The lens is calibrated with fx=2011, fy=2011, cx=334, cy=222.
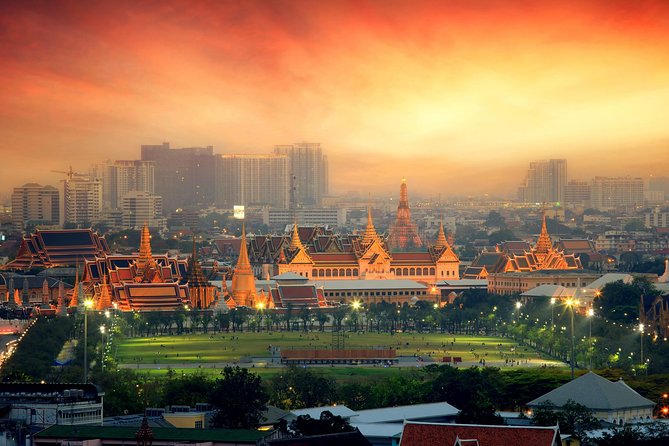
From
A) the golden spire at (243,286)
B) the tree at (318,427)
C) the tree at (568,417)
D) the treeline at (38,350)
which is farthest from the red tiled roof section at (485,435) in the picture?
the golden spire at (243,286)

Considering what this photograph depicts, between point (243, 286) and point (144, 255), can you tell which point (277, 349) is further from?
point (144, 255)

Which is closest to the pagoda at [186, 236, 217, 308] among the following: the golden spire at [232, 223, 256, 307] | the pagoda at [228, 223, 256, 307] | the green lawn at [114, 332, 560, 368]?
the pagoda at [228, 223, 256, 307]

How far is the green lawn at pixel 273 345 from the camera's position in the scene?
253 feet

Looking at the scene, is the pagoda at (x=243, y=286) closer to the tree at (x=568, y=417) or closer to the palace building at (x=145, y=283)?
the palace building at (x=145, y=283)

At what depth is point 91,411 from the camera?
1736 inches

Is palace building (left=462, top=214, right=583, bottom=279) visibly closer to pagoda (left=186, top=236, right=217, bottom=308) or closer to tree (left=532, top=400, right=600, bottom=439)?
pagoda (left=186, top=236, right=217, bottom=308)

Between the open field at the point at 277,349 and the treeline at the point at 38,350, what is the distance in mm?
2442

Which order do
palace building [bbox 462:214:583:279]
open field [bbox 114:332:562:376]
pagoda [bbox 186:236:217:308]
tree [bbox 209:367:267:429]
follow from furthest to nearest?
palace building [bbox 462:214:583:279] < pagoda [bbox 186:236:217:308] < open field [bbox 114:332:562:376] < tree [bbox 209:367:267:429]

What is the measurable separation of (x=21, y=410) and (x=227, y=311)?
194ft

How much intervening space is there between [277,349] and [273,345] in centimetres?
332

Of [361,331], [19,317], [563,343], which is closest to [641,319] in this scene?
[563,343]

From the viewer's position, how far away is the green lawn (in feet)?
253

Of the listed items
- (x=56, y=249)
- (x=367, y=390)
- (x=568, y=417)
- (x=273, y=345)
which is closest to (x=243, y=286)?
(x=56, y=249)

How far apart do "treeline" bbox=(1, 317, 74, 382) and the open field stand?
8.01 feet
